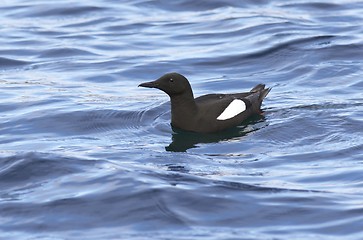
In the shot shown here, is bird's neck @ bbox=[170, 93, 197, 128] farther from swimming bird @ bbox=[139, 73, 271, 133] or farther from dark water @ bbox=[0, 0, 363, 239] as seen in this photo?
dark water @ bbox=[0, 0, 363, 239]

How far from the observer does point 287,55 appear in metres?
17.5

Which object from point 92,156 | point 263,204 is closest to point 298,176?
point 263,204

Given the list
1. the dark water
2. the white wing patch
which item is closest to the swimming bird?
the white wing patch

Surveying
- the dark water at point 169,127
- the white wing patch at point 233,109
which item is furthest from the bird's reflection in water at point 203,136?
the white wing patch at point 233,109

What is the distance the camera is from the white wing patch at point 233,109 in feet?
44.1

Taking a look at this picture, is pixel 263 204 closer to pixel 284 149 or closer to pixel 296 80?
pixel 284 149

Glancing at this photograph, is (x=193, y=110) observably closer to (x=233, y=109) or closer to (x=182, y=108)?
(x=182, y=108)

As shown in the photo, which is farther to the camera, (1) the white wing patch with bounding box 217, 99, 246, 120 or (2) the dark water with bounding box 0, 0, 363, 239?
(1) the white wing patch with bounding box 217, 99, 246, 120

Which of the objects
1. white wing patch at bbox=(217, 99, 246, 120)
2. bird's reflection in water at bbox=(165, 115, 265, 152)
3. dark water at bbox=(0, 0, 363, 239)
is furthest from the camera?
white wing patch at bbox=(217, 99, 246, 120)

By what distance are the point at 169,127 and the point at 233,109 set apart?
81 cm

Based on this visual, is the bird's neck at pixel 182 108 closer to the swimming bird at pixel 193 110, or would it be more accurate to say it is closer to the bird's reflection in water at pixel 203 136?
the swimming bird at pixel 193 110

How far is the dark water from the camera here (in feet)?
31.6

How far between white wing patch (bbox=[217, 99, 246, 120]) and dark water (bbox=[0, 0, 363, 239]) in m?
0.20

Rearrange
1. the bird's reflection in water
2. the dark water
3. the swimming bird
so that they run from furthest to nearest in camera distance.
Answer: the swimming bird
the bird's reflection in water
the dark water
